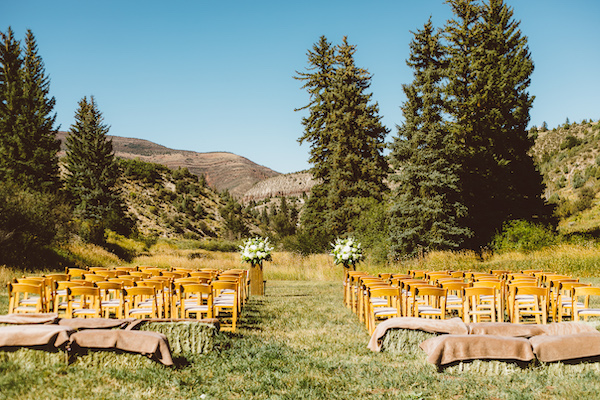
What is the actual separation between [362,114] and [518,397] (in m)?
33.5

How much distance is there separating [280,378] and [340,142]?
3126 centimetres

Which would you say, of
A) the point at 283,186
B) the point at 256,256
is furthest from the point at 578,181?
the point at 283,186

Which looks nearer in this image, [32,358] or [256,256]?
[32,358]

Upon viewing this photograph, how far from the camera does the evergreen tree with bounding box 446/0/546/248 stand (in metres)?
31.3

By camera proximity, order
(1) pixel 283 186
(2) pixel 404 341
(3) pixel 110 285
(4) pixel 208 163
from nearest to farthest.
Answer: (2) pixel 404 341, (3) pixel 110 285, (1) pixel 283 186, (4) pixel 208 163

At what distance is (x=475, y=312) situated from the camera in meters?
9.67

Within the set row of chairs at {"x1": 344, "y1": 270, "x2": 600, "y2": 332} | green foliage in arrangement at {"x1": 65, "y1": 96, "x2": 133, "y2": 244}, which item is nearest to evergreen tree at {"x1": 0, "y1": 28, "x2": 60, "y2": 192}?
green foliage in arrangement at {"x1": 65, "y1": 96, "x2": 133, "y2": 244}

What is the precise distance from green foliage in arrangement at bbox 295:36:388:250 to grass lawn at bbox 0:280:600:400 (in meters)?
27.2

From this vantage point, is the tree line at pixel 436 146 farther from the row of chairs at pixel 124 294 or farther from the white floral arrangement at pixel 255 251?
the row of chairs at pixel 124 294

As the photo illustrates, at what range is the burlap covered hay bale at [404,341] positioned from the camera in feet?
23.0

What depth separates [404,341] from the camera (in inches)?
281

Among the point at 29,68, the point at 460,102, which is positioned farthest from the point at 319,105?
the point at 29,68

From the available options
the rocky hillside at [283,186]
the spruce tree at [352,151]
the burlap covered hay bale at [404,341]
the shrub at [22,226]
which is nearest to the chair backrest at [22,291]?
the burlap covered hay bale at [404,341]

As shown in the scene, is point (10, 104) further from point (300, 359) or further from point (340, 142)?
point (300, 359)
